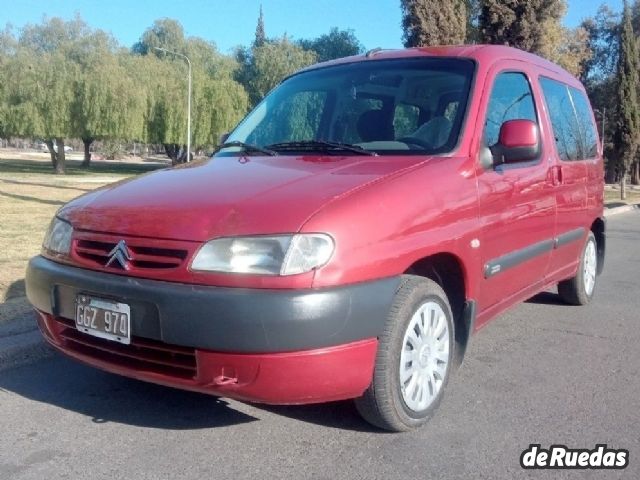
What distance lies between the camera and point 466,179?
3.56 meters

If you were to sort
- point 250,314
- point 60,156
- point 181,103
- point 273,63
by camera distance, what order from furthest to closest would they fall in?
point 273,63 → point 181,103 → point 60,156 → point 250,314

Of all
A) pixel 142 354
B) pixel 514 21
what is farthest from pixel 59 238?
pixel 514 21

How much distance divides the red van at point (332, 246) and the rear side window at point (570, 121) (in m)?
0.44

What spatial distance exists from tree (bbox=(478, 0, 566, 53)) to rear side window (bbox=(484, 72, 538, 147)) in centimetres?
1624

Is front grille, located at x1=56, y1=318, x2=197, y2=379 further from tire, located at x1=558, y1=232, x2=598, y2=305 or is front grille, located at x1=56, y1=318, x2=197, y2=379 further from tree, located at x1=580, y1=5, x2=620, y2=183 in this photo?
tree, located at x1=580, y1=5, x2=620, y2=183

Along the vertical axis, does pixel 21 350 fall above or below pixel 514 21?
below

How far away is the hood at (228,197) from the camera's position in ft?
9.37

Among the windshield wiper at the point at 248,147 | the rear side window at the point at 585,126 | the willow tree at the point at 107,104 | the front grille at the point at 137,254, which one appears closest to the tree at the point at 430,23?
the rear side window at the point at 585,126

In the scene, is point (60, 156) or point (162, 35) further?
point (162, 35)

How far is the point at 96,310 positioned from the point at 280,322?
89 cm

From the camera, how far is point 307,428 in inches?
131

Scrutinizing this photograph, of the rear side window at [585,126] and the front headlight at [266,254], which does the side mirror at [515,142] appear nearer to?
the front headlight at [266,254]

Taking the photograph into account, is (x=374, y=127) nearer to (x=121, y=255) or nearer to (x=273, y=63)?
(x=121, y=255)

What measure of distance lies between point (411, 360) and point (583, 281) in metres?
3.32
